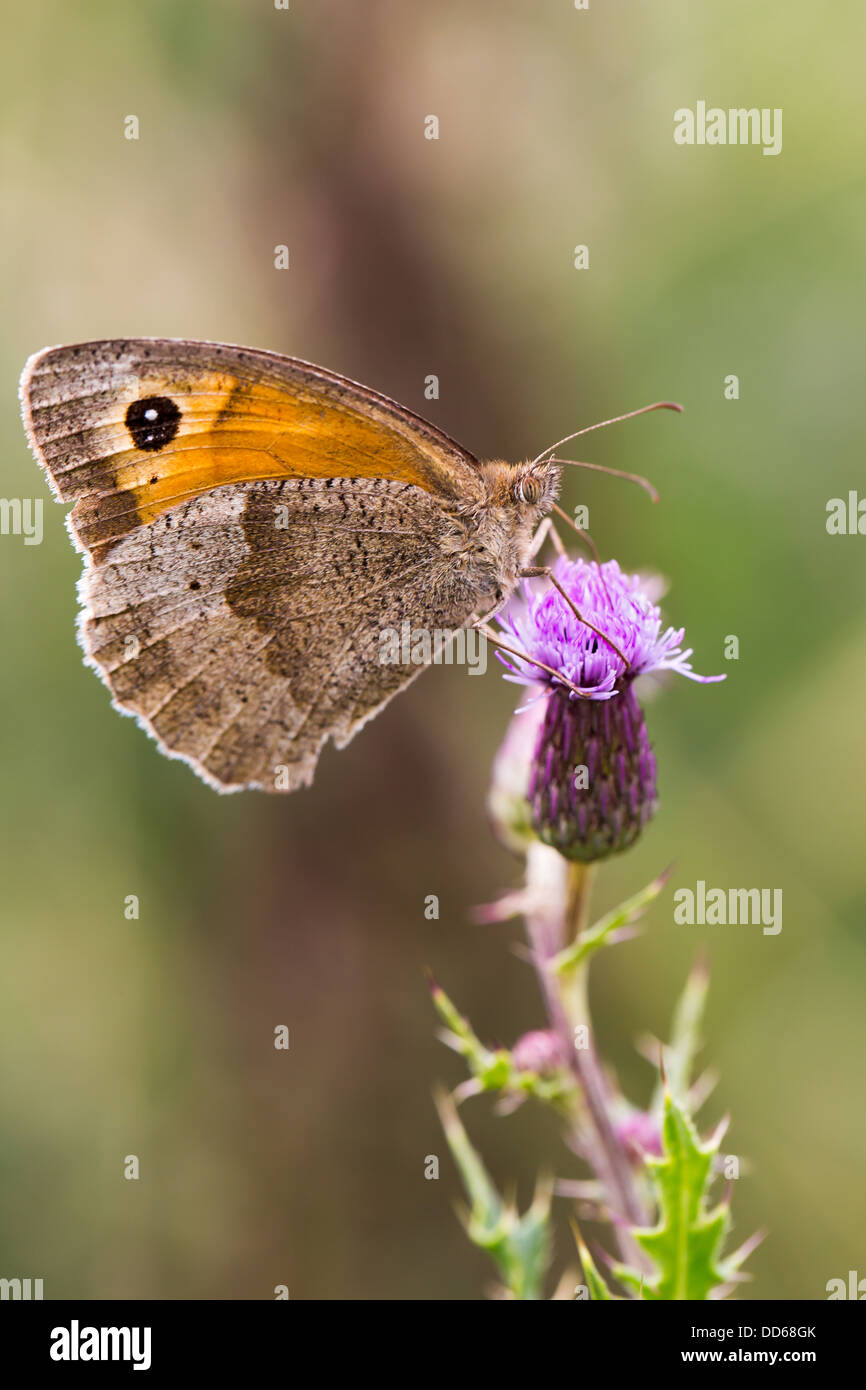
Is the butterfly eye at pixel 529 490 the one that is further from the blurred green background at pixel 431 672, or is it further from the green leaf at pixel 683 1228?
the blurred green background at pixel 431 672

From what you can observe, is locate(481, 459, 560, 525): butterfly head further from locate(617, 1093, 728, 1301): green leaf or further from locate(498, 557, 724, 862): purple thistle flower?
locate(617, 1093, 728, 1301): green leaf

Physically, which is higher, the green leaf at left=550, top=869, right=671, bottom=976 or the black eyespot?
the black eyespot

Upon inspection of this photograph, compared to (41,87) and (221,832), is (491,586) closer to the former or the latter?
(221,832)

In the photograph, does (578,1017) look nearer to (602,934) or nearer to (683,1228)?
(602,934)

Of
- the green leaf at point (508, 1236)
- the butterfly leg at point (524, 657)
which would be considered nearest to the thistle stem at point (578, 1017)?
the green leaf at point (508, 1236)

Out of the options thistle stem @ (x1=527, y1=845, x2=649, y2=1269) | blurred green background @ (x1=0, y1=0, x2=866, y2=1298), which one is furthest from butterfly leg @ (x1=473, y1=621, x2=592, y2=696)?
blurred green background @ (x1=0, y1=0, x2=866, y2=1298)
